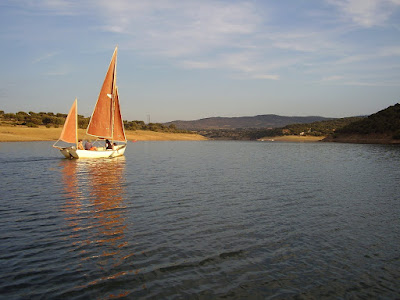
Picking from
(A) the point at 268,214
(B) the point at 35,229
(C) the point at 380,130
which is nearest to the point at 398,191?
(A) the point at 268,214

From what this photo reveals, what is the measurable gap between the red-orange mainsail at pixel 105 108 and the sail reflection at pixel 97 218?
20.4 metres

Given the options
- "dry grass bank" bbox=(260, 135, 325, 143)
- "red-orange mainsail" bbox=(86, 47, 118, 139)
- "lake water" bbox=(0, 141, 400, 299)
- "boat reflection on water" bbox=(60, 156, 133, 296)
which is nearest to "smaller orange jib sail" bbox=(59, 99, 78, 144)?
"red-orange mainsail" bbox=(86, 47, 118, 139)

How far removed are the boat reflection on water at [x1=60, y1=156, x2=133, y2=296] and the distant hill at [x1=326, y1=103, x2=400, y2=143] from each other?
310 feet

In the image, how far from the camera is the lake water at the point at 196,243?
7680 mm

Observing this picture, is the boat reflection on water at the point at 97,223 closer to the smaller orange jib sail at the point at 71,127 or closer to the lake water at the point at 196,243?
the lake water at the point at 196,243

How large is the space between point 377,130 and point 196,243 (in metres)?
Answer: 112

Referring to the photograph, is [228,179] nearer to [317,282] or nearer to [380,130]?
[317,282]

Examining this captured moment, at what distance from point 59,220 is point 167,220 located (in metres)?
4.11

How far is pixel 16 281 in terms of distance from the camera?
769 cm

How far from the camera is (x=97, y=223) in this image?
41.1ft

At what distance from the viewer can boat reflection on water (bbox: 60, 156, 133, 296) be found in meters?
9.09

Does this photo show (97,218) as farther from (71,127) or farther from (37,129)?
(37,129)

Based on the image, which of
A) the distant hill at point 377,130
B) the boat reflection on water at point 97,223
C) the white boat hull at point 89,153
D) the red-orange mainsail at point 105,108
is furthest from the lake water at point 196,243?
the distant hill at point 377,130

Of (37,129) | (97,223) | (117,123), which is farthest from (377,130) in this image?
(97,223)
